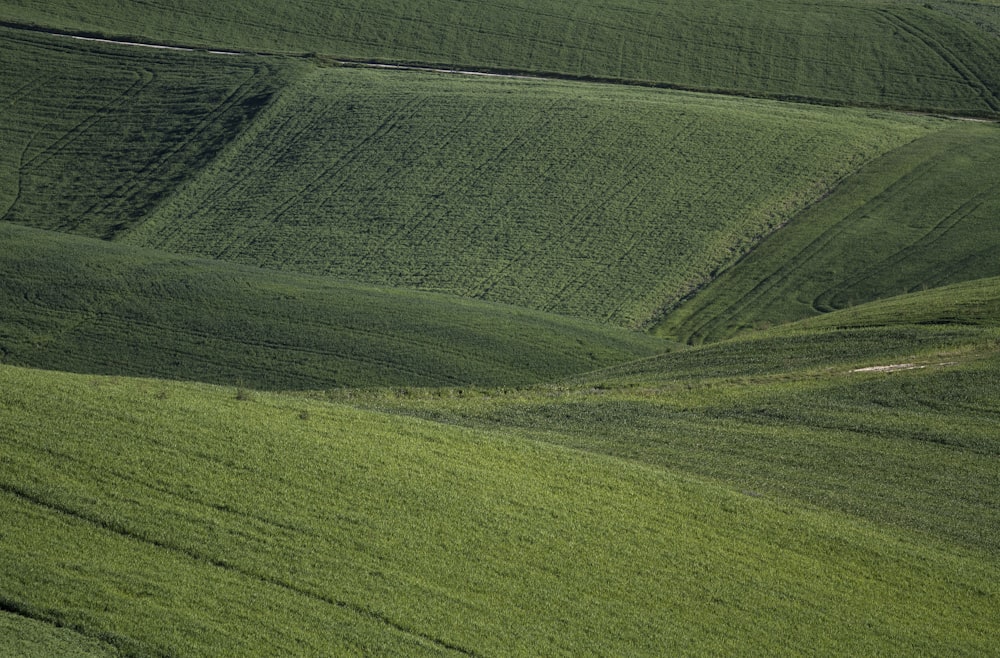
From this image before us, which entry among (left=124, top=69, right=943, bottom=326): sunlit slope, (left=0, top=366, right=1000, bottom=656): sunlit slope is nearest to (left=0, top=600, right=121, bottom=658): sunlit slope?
(left=0, top=366, right=1000, bottom=656): sunlit slope

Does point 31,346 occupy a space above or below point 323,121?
below

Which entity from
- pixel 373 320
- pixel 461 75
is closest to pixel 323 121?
pixel 461 75

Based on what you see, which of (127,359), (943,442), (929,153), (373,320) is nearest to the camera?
(943,442)

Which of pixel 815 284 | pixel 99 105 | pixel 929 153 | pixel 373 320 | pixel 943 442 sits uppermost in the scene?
pixel 929 153

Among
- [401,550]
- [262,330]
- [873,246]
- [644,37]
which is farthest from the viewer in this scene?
[644,37]

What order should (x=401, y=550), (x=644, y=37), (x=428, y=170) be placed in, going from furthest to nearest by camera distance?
(x=644, y=37) → (x=428, y=170) → (x=401, y=550)

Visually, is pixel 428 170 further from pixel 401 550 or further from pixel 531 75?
pixel 401 550

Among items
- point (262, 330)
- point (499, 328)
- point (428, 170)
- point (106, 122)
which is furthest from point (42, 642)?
point (106, 122)

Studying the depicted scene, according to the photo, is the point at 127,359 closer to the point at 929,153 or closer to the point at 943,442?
the point at 943,442
